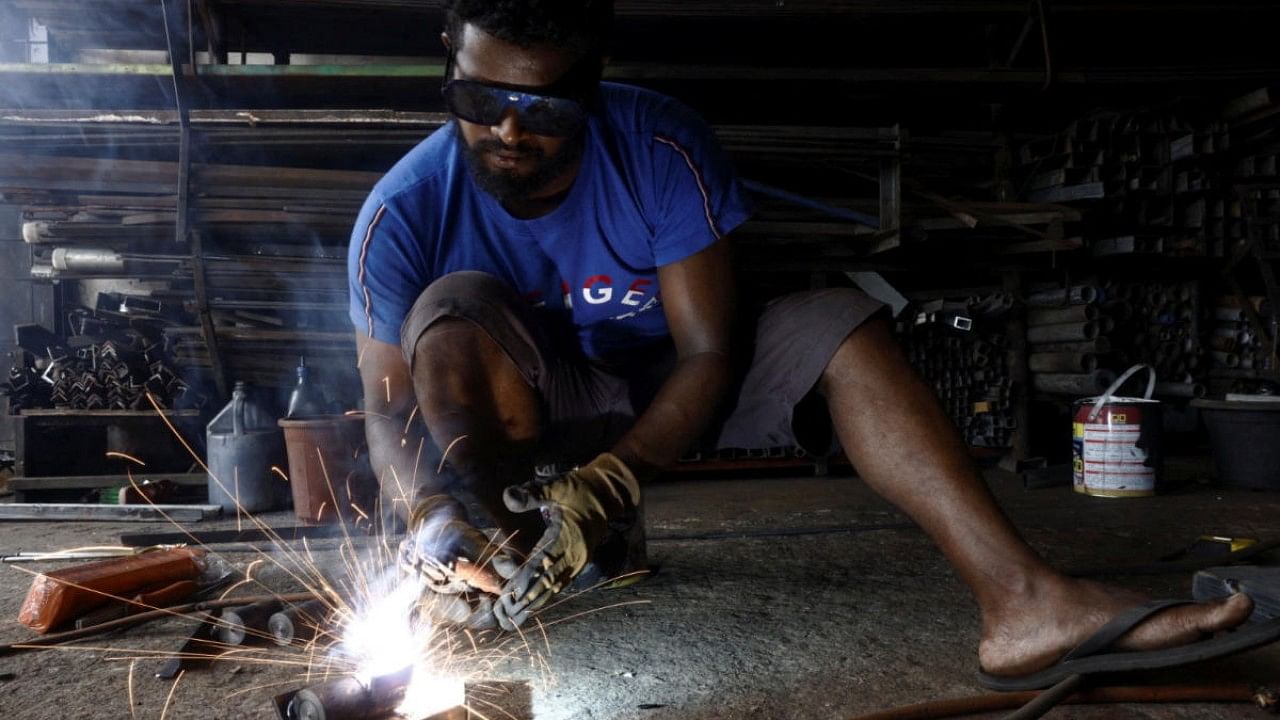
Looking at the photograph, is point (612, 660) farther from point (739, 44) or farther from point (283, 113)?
point (739, 44)

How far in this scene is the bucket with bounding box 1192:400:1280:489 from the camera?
411 cm

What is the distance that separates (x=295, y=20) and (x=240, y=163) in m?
0.80

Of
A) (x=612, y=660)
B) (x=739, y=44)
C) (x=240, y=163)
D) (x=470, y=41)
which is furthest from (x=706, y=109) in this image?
(x=612, y=660)

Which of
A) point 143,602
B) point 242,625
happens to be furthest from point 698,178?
point 143,602

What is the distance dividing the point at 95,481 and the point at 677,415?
3704 millimetres

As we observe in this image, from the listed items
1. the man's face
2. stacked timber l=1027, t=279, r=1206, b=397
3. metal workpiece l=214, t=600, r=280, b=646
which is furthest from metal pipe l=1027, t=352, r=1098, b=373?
metal workpiece l=214, t=600, r=280, b=646

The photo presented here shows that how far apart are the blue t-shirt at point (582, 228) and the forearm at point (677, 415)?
11.0 inches

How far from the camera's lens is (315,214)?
14.1 ft

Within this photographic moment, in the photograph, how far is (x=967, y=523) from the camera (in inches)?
62.5

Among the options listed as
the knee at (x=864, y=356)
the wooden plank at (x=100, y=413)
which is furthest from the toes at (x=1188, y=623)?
the wooden plank at (x=100, y=413)

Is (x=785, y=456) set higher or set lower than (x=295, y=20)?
lower

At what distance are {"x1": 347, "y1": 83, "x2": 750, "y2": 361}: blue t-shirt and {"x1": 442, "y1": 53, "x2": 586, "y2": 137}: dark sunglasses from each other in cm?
20

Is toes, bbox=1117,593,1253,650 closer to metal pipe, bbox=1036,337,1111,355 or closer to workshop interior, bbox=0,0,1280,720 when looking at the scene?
workshop interior, bbox=0,0,1280,720

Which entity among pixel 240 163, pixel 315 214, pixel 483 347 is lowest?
pixel 483 347
